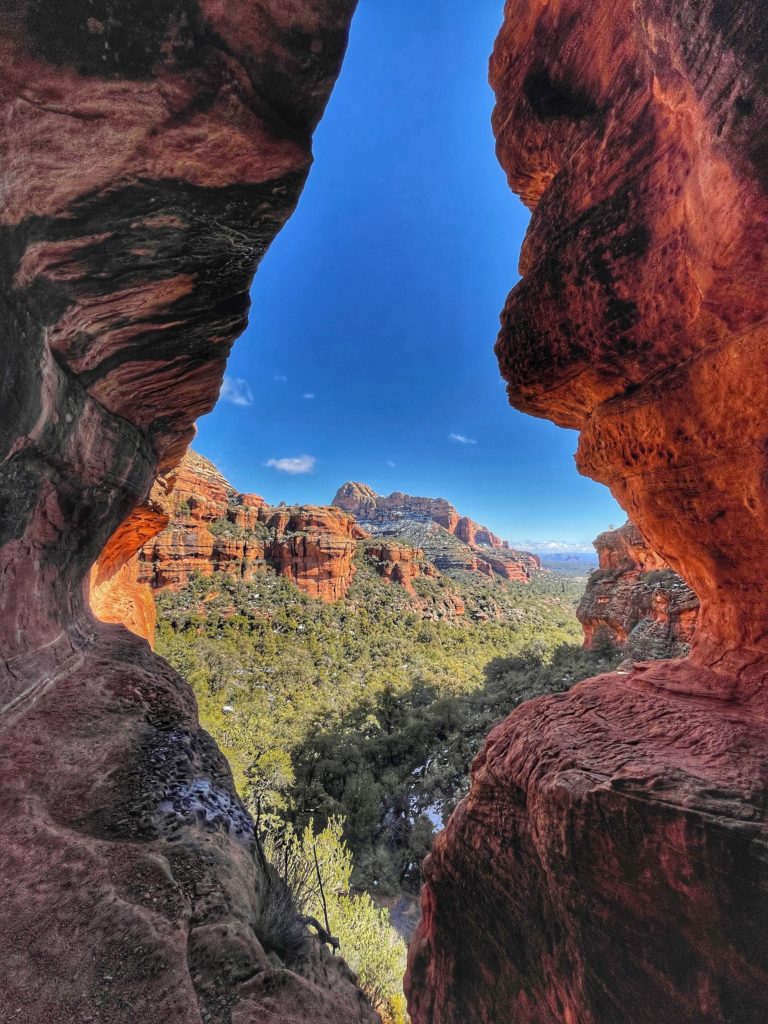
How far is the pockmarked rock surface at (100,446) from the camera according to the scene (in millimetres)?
2010

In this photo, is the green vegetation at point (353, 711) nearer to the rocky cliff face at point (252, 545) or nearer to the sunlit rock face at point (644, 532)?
the rocky cliff face at point (252, 545)

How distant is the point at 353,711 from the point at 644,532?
1897 cm

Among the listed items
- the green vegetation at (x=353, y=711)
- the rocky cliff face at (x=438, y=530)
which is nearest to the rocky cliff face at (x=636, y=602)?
the green vegetation at (x=353, y=711)

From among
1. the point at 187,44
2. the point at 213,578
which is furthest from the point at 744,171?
the point at 213,578

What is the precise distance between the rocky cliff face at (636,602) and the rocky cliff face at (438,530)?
154ft

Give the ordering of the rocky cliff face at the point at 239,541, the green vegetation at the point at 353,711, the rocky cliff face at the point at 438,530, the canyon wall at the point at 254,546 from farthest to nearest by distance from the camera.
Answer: the rocky cliff face at the point at 438,530 → the canyon wall at the point at 254,546 → the rocky cliff face at the point at 239,541 → the green vegetation at the point at 353,711

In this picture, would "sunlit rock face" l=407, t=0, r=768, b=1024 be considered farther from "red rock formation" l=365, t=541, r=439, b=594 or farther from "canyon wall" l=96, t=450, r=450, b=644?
"red rock formation" l=365, t=541, r=439, b=594

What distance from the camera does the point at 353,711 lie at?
20156 mm

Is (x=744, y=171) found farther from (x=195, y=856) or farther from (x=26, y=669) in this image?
(x=26, y=669)

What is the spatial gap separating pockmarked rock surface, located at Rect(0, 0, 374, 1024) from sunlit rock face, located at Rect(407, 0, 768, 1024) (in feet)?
6.83

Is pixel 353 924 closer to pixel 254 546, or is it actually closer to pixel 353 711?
pixel 353 711

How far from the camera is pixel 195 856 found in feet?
8.29

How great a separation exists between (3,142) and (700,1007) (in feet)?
26.0

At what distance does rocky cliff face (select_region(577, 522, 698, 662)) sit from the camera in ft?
38.6
